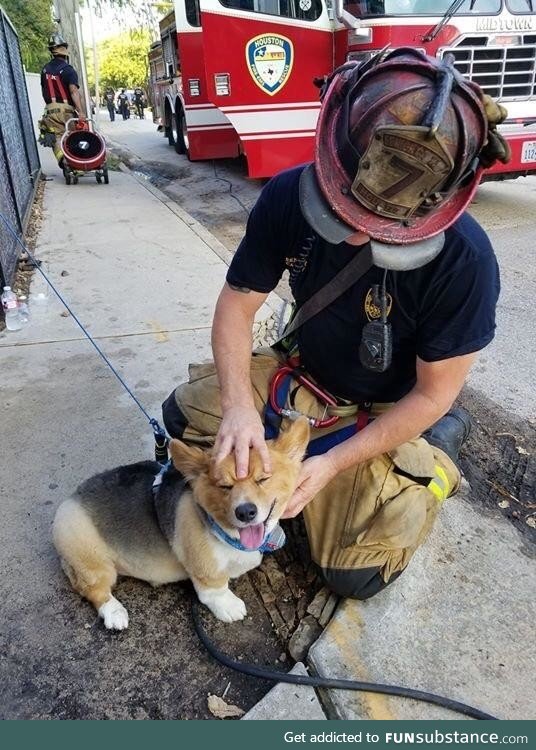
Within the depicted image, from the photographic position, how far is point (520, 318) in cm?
464

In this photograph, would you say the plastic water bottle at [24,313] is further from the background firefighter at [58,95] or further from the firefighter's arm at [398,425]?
the background firefighter at [58,95]

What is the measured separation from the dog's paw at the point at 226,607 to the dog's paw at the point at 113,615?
0.98ft

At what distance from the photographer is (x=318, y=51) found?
7.14 metres

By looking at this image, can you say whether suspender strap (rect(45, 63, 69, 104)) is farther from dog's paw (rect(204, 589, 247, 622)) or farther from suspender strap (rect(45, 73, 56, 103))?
dog's paw (rect(204, 589, 247, 622))

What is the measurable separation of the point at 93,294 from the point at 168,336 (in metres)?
1.25

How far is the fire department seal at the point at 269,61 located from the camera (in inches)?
280

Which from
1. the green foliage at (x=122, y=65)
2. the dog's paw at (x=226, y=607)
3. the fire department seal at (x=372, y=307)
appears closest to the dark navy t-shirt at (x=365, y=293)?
the fire department seal at (x=372, y=307)

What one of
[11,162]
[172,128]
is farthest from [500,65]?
[172,128]

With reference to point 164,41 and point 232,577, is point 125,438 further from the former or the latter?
point 164,41

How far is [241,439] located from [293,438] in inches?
6.9

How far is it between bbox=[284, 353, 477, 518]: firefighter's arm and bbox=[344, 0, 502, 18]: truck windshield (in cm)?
578

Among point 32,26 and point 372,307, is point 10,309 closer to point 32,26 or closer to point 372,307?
point 372,307

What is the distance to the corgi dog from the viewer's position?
193cm

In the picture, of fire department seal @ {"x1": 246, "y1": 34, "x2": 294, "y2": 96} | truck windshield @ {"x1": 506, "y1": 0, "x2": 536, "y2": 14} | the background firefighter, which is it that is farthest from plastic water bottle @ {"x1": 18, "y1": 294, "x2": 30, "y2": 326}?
truck windshield @ {"x1": 506, "y1": 0, "x2": 536, "y2": 14}
